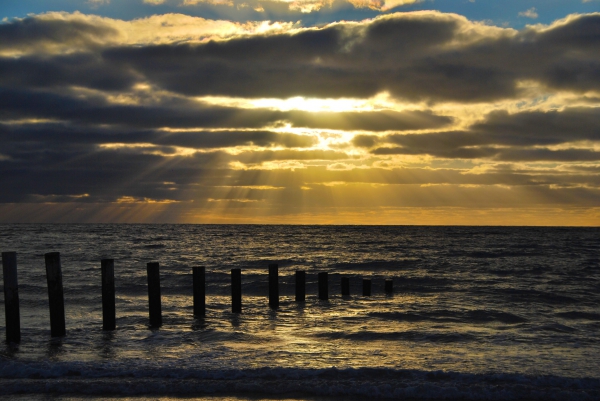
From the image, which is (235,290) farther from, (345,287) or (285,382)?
(285,382)

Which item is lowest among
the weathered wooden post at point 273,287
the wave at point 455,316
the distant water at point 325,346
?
the wave at point 455,316

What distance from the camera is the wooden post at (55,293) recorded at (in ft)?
42.3

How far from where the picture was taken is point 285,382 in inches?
368

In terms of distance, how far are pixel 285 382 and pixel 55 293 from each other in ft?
22.2

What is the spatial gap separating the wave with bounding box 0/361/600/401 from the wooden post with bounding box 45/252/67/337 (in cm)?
262

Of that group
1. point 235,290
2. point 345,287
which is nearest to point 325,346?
point 235,290

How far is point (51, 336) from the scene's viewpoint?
1313 centimetres

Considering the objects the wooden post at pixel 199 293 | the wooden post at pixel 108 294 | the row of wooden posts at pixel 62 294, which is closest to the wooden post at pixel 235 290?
the row of wooden posts at pixel 62 294

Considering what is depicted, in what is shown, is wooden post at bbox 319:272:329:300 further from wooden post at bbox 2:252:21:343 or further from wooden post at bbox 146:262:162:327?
wooden post at bbox 2:252:21:343

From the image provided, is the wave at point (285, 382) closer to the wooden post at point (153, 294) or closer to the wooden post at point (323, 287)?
the wooden post at point (153, 294)

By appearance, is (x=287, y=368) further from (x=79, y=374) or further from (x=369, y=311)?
(x=369, y=311)

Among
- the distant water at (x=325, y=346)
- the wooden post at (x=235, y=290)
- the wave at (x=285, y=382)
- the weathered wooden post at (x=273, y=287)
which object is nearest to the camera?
the wave at (x=285, y=382)

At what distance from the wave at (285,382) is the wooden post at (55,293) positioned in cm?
262

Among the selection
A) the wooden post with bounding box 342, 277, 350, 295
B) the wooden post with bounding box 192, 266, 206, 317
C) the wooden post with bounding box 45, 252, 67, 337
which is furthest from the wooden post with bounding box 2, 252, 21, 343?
the wooden post with bounding box 342, 277, 350, 295
